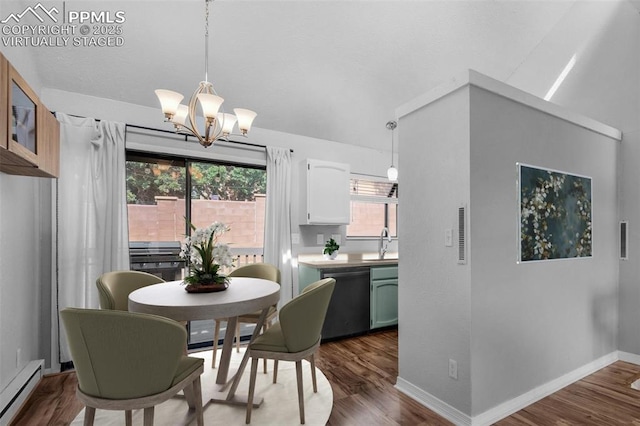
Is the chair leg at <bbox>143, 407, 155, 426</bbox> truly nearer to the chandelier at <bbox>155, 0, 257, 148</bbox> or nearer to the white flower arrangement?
the white flower arrangement

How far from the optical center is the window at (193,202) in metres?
3.10

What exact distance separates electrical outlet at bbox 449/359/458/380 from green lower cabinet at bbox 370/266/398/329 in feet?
5.23

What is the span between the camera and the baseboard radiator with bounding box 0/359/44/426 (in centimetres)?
191

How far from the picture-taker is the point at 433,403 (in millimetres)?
2137

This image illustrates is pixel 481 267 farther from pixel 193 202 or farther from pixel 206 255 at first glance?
pixel 193 202

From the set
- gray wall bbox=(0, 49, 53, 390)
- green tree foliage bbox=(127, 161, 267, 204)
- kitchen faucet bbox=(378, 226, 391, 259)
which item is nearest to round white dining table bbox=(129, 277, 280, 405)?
gray wall bbox=(0, 49, 53, 390)

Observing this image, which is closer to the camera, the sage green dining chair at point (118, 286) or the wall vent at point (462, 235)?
the wall vent at point (462, 235)

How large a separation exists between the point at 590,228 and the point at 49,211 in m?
4.78

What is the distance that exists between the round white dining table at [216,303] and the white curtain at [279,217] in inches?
45.1

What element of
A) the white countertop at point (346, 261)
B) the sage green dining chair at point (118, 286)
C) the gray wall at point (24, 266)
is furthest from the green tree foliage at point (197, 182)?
the white countertop at point (346, 261)

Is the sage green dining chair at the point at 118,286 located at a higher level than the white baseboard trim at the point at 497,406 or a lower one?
higher

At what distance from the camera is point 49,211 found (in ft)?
8.63

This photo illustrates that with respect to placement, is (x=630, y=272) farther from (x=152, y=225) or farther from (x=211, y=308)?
(x=152, y=225)

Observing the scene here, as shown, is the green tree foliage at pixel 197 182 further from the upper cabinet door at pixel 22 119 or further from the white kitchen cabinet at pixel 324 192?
the upper cabinet door at pixel 22 119
